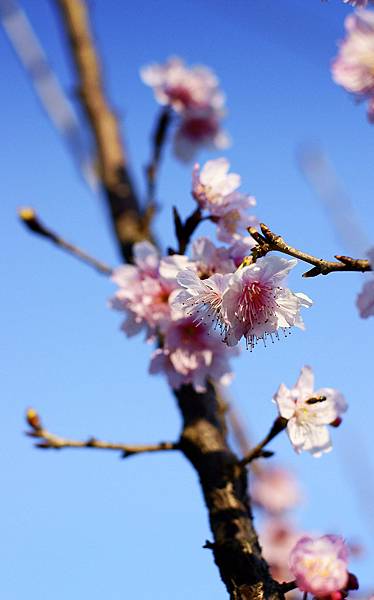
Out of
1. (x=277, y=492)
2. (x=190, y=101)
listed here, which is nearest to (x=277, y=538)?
(x=277, y=492)

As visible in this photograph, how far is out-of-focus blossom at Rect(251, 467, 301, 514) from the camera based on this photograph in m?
5.19

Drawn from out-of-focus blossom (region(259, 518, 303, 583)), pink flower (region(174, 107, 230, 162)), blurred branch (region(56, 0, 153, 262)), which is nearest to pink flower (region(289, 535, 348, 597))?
blurred branch (region(56, 0, 153, 262))

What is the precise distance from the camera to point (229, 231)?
1.97 meters

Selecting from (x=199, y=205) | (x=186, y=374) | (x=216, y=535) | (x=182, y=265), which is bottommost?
(x=216, y=535)

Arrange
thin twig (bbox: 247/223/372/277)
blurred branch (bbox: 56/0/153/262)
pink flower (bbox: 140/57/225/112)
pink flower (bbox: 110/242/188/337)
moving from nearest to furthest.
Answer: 1. thin twig (bbox: 247/223/372/277)
2. pink flower (bbox: 110/242/188/337)
3. blurred branch (bbox: 56/0/153/262)
4. pink flower (bbox: 140/57/225/112)

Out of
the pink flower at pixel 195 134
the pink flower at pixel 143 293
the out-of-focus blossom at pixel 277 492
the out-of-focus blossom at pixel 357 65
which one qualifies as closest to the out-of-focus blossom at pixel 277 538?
the out-of-focus blossom at pixel 277 492

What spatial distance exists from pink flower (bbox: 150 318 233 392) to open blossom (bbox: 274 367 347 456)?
328 millimetres

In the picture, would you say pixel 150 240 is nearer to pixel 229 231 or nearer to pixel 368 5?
pixel 229 231

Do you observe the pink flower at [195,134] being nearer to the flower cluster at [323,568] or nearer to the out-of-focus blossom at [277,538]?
the flower cluster at [323,568]

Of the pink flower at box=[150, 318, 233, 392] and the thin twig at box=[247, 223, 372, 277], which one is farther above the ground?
the pink flower at box=[150, 318, 233, 392]

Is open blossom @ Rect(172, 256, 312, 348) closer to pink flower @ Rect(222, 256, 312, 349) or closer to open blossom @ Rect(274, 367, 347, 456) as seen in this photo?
pink flower @ Rect(222, 256, 312, 349)

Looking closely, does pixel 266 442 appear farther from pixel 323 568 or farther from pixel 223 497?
pixel 323 568

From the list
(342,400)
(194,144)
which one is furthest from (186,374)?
Result: (194,144)

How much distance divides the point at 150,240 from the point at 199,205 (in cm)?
56
